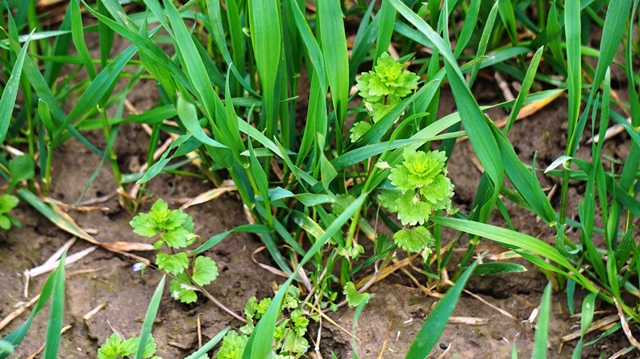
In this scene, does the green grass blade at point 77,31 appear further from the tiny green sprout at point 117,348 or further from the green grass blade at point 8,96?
the tiny green sprout at point 117,348

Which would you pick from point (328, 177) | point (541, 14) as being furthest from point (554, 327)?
point (541, 14)

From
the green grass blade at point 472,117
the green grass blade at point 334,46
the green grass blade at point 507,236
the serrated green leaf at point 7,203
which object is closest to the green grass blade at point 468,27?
the green grass blade at point 472,117

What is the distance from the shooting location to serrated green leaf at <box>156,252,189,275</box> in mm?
1562

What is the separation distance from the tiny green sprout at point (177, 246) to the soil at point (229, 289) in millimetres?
69

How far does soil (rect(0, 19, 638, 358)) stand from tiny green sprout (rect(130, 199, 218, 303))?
0.07m

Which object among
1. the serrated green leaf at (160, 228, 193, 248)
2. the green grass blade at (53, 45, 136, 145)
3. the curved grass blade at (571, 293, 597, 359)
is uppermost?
the green grass blade at (53, 45, 136, 145)

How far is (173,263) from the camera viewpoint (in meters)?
1.56

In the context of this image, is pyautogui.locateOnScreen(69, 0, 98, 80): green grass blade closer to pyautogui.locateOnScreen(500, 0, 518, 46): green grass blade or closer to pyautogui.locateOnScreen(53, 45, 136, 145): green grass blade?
pyautogui.locateOnScreen(53, 45, 136, 145): green grass blade

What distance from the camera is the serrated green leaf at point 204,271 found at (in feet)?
5.33

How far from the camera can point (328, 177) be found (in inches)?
56.3

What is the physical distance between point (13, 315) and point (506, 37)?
152cm

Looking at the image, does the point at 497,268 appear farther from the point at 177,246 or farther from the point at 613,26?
the point at 177,246

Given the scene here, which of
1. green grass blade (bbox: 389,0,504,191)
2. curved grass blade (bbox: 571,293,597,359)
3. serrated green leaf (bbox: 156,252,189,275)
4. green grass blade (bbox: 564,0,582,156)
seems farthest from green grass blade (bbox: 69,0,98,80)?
curved grass blade (bbox: 571,293,597,359)

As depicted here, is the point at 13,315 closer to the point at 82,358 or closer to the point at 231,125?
the point at 82,358
